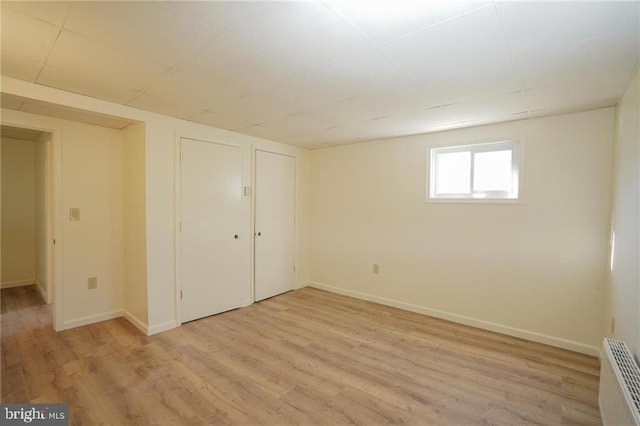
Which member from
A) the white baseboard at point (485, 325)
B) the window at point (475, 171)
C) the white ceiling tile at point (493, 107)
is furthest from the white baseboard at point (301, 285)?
the white ceiling tile at point (493, 107)

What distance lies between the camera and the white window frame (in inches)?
124

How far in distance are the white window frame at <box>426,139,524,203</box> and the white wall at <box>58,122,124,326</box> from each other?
12.6 ft

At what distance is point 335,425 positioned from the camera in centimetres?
187

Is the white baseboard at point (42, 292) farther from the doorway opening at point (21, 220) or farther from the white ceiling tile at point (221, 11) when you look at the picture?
the white ceiling tile at point (221, 11)

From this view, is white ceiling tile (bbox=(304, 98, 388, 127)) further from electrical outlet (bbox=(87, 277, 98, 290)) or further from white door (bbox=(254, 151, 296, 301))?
electrical outlet (bbox=(87, 277, 98, 290))

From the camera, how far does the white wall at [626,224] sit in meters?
1.75

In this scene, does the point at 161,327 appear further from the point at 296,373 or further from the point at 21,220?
the point at 21,220

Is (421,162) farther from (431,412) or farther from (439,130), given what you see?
(431,412)

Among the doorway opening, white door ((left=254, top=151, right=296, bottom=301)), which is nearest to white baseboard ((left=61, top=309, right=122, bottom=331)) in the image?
the doorway opening

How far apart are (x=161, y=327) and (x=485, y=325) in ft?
11.8

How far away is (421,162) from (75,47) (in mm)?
3470

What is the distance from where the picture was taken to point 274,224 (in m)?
4.50

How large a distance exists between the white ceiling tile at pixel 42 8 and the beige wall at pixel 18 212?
4497 millimetres

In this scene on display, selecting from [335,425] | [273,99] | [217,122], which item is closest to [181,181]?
[217,122]
